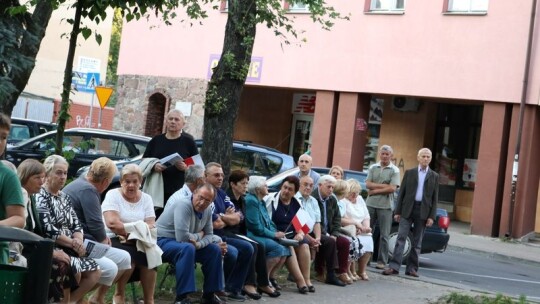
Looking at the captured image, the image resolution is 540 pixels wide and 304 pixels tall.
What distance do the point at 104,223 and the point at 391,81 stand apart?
2011 centimetres

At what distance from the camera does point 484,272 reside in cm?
1997

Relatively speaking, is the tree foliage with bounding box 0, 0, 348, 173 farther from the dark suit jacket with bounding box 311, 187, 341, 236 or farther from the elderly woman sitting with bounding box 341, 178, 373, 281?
the elderly woman sitting with bounding box 341, 178, 373, 281

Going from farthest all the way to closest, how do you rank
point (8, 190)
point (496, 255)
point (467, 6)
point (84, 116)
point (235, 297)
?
point (84, 116) → point (467, 6) → point (496, 255) → point (235, 297) → point (8, 190)

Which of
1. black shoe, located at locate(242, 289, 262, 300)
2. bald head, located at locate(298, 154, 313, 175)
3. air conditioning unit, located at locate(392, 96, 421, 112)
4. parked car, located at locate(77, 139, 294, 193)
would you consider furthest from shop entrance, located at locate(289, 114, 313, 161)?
black shoe, located at locate(242, 289, 262, 300)

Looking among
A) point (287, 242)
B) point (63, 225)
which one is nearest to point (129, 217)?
point (63, 225)

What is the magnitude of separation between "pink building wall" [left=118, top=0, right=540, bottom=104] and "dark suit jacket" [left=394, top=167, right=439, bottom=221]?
11669 mm

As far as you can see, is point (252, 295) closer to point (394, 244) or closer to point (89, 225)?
point (89, 225)

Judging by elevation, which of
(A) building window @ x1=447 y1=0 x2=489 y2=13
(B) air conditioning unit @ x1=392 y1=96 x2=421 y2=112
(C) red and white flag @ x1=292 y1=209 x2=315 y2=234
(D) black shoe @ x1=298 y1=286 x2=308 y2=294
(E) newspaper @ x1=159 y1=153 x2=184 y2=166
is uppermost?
(A) building window @ x1=447 y1=0 x2=489 y2=13

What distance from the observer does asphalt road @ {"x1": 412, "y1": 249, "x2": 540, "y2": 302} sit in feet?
56.1

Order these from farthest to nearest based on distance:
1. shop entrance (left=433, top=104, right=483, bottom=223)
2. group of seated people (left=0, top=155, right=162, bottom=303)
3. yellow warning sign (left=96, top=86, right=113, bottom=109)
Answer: shop entrance (left=433, top=104, right=483, bottom=223)
yellow warning sign (left=96, top=86, right=113, bottom=109)
group of seated people (left=0, top=155, right=162, bottom=303)

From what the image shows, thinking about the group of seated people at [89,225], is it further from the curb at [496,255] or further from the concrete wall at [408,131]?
the concrete wall at [408,131]

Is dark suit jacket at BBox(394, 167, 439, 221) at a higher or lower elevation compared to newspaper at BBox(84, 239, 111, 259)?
higher

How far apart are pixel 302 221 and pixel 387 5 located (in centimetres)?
1720

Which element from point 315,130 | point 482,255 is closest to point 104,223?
point 482,255
